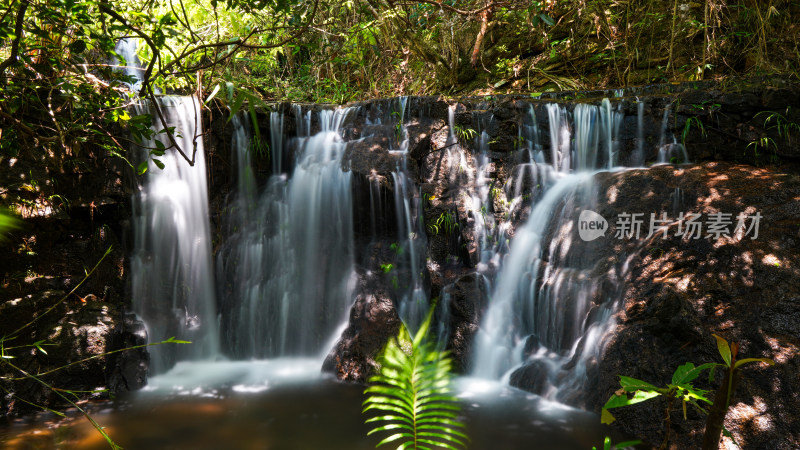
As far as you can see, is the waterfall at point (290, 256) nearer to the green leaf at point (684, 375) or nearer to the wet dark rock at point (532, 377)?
the wet dark rock at point (532, 377)

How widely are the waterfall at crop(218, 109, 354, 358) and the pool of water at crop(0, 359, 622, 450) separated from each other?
103cm

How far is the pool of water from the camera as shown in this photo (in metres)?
3.93

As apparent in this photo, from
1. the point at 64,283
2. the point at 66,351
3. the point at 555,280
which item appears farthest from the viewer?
the point at 64,283

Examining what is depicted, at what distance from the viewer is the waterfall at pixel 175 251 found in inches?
249

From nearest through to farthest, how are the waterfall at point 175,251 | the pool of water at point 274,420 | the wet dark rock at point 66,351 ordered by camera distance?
the pool of water at point 274,420, the wet dark rock at point 66,351, the waterfall at point 175,251

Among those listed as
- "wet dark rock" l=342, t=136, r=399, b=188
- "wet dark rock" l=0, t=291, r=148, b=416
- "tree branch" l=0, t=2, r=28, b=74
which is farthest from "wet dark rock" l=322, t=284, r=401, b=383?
"tree branch" l=0, t=2, r=28, b=74

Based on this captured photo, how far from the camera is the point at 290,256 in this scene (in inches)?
272

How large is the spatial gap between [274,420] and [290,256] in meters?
2.90

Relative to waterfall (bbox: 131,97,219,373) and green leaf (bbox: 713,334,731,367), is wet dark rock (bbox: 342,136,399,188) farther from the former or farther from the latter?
green leaf (bbox: 713,334,731,367)

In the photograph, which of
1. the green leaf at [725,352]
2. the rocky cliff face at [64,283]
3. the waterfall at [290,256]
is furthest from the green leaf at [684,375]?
the rocky cliff face at [64,283]

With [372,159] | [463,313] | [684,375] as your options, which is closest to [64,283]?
[372,159]

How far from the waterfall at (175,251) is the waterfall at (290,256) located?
296 mm

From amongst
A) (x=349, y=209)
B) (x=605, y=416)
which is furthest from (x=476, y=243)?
(x=605, y=416)

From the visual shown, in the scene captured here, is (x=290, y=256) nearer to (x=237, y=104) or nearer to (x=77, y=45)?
(x=77, y=45)
